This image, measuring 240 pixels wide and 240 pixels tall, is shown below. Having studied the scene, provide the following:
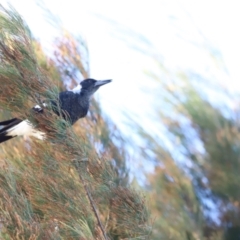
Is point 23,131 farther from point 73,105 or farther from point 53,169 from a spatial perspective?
point 53,169

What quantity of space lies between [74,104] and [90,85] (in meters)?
0.16

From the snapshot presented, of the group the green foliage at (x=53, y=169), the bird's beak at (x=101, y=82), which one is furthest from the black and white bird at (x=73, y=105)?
the green foliage at (x=53, y=169)

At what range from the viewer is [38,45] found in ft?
7.97

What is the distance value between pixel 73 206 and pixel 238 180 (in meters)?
0.50

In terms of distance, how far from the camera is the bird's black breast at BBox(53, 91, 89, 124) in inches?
93.8

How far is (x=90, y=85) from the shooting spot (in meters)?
2.57

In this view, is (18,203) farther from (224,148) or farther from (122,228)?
(224,148)

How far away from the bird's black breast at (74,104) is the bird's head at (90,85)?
0.10 ft

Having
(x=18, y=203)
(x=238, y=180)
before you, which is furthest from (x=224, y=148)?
(x=18, y=203)

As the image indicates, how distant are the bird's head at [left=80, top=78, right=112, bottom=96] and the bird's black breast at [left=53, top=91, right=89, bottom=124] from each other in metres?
0.03

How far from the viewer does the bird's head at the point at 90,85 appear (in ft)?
8.27

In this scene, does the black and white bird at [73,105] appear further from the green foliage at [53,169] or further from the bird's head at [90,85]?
the green foliage at [53,169]

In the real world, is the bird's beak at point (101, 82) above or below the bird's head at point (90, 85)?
below

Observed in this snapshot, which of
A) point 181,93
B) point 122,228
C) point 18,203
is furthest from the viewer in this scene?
point 181,93
